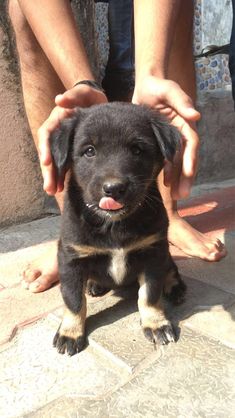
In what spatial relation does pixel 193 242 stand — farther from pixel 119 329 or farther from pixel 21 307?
pixel 21 307

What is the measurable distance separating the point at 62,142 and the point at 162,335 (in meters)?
0.89

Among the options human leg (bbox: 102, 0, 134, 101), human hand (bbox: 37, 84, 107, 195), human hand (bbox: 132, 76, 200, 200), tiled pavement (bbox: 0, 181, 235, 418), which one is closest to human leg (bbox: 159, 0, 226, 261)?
tiled pavement (bbox: 0, 181, 235, 418)

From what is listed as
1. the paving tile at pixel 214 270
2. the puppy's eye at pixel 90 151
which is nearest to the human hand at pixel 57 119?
the puppy's eye at pixel 90 151

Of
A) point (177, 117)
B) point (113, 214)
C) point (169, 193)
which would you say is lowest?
point (169, 193)

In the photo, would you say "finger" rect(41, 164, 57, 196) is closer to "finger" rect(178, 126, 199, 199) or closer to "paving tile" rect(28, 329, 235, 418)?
"finger" rect(178, 126, 199, 199)

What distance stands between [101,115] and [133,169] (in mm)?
268

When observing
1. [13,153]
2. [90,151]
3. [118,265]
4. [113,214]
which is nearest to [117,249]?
[118,265]

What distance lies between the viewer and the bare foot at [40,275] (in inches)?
90.6

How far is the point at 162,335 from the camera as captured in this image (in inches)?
71.2

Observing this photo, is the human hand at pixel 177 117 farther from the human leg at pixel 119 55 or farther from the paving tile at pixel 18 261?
the human leg at pixel 119 55

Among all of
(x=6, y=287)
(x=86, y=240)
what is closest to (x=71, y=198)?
(x=86, y=240)

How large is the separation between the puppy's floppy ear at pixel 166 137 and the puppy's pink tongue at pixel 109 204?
313mm

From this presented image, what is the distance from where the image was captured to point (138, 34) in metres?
2.18

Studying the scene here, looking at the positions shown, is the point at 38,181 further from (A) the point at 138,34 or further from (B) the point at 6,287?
(A) the point at 138,34
